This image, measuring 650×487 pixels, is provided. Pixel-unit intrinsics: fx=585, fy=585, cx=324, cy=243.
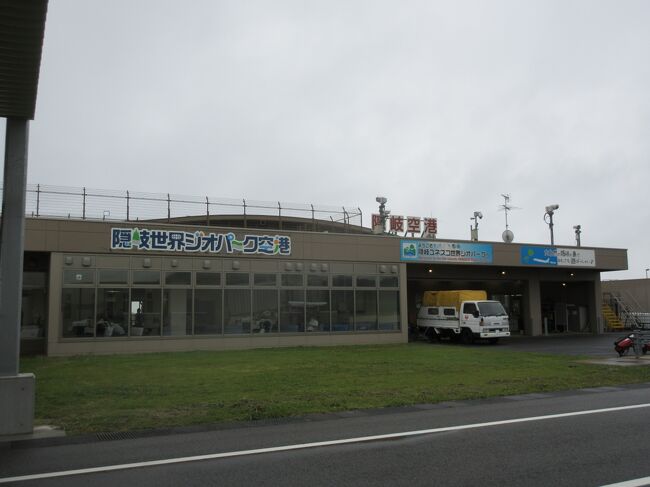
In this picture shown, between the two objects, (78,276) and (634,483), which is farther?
(78,276)

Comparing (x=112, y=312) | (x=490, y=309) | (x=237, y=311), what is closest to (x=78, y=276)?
(x=112, y=312)

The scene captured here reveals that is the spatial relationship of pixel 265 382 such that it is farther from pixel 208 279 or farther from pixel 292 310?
pixel 292 310

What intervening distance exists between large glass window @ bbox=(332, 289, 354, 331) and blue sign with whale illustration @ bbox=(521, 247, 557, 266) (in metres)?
11.8

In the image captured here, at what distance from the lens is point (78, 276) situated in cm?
2362

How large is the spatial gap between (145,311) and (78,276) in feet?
9.96

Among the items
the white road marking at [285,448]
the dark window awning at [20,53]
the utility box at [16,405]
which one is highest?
the dark window awning at [20,53]

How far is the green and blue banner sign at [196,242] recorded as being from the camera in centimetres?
2448

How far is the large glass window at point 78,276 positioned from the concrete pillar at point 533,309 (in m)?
26.6

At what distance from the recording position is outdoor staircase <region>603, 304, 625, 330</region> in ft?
139

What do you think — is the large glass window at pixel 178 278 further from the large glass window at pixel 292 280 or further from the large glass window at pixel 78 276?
the large glass window at pixel 292 280

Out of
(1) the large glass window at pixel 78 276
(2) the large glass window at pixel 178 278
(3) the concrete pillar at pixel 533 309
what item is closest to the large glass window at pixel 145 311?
(2) the large glass window at pixel 178 278

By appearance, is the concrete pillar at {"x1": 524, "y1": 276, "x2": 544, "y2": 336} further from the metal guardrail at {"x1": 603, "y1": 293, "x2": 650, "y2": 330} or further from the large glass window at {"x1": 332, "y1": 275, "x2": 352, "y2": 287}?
the large glass window at {"x1": 332, "y1": 275, "x2": 352, "y2": 287}

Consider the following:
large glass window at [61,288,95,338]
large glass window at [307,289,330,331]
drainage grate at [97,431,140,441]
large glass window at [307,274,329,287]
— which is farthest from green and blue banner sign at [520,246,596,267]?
drainage grate at [97,431,140,441]

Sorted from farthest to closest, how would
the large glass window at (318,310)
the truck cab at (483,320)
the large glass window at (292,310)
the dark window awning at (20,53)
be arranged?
the truck cab at (483,320), the large glass window at (318,310), the large glass window at (292,310), the dark window awning at (20,53)
